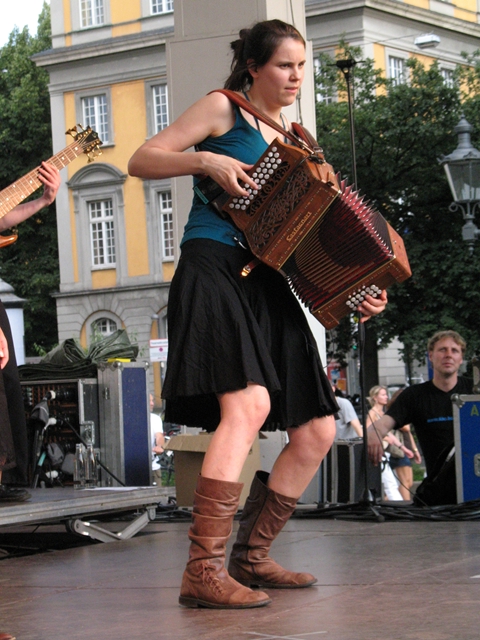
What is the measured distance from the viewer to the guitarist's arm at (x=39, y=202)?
19.5ft

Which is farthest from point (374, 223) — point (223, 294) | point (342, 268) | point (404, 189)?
point (404, 189)

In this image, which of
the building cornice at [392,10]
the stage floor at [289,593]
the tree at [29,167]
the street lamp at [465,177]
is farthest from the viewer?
the tree at [29,167]

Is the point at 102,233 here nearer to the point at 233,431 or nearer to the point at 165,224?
the point at 165,224

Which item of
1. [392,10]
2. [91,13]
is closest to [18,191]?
[392,10]

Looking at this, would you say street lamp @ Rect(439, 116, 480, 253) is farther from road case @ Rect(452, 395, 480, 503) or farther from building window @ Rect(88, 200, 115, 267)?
building window @ Rect(88, 200, 115, 267)

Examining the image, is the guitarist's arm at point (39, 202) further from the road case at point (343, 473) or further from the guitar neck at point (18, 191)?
the road case at point (343, 473)

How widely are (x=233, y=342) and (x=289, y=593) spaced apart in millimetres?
903

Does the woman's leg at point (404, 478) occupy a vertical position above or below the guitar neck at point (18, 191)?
below

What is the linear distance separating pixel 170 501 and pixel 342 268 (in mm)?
4774

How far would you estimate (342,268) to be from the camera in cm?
406

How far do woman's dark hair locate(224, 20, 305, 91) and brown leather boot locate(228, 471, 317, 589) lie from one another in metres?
1.52

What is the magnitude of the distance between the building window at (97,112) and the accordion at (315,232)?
49548mm

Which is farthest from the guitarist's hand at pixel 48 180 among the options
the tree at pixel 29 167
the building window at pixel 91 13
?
the building window at pixel 91 13

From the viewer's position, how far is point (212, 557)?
3727 mm
